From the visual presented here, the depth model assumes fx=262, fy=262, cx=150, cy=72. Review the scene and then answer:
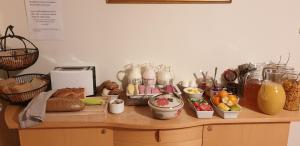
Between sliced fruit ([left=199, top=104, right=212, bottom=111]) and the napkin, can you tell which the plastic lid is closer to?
sliced fruit ([left=199, top=104, right=212, bottom=111])

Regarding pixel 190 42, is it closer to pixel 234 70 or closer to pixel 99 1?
pixel 234 70

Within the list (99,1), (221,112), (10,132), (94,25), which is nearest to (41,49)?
(94,25)

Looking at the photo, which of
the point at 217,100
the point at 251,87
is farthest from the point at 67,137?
the point at 251,87

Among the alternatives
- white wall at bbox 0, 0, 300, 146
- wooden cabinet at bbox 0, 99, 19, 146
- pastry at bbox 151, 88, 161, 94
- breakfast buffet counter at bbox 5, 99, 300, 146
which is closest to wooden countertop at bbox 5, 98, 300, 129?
breakfast buffet counter at bbox 5, 99, 300, 146

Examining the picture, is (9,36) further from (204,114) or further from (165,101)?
(204,114)

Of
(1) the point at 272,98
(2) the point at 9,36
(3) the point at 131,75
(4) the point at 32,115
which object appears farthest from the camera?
(3) the point at 131,75

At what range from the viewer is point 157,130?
1.26m

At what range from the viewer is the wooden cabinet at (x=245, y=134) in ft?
4.40

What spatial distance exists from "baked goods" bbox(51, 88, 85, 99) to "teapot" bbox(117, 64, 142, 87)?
30 cm

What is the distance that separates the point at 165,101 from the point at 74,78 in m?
0.54

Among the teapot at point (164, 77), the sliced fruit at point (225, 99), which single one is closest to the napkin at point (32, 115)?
the teapot at point (164, 77)

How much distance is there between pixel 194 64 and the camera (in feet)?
5.44

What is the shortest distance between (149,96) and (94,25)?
536 millimetres

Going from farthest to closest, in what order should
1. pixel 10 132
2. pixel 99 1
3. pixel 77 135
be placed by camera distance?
pixel 10 132
pixel 99 1
pixel 77 135
